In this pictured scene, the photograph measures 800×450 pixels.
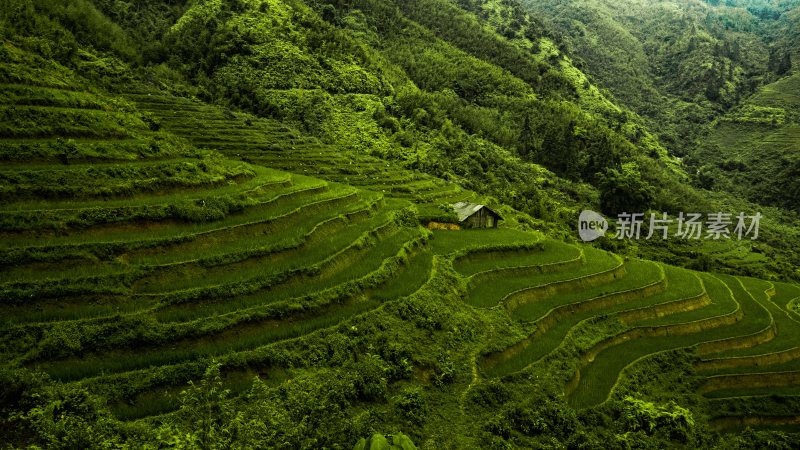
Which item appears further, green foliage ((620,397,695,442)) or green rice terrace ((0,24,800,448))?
green foliage ((620,397,695,442))

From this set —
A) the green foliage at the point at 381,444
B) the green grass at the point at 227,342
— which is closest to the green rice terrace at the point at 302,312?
the green grass at the point at 227,342

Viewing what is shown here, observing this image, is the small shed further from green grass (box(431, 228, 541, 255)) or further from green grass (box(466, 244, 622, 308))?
green grass (box(466, 244, 622, 308))

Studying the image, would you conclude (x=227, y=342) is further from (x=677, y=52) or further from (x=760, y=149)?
(x=677, y=52)

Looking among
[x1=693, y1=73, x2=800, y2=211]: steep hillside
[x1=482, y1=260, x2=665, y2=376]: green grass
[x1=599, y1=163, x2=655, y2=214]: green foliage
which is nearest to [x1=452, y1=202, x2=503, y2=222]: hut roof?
[x1=482, y1=260, x2=665, y2=376]: green grass

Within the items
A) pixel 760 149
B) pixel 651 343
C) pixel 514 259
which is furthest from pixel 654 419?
pixel 760 149

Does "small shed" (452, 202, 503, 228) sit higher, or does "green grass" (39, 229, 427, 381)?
"green grass" (39, 229, 427, 381)

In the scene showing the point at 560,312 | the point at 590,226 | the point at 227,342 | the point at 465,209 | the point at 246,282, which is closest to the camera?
the point at 227,342

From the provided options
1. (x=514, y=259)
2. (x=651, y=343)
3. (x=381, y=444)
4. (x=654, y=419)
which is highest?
(x=381, y=444)

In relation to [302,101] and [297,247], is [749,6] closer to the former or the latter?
[302,101]
